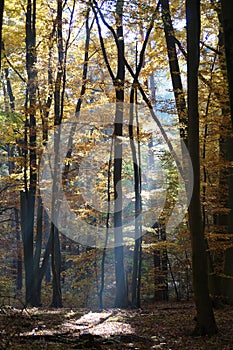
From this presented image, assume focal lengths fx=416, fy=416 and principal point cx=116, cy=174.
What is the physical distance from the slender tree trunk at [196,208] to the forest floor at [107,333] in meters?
0.43

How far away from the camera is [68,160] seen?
14.8 meters

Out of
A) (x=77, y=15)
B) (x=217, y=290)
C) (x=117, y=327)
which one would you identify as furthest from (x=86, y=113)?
(x=117, y=327)

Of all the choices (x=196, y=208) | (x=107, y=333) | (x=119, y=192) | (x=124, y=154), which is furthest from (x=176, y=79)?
(x=124, y=154)

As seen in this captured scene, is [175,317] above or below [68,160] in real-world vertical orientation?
below

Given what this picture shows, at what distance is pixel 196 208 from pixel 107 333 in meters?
2.99

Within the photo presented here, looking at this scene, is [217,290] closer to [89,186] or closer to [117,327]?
[117,327]

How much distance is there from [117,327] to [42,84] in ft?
32.3

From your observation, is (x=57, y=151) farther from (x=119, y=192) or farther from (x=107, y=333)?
(x=107, y=333)

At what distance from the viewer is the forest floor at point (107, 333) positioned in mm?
6178

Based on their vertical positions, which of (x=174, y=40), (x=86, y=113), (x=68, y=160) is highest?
(x=174, y=40)

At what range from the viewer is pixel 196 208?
25.3ft

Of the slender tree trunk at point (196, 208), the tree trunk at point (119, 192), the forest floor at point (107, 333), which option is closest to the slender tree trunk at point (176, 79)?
the tree trunk at point (119, 192)

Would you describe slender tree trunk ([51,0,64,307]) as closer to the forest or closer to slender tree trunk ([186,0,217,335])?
the forest

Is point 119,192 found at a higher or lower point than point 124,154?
lower
